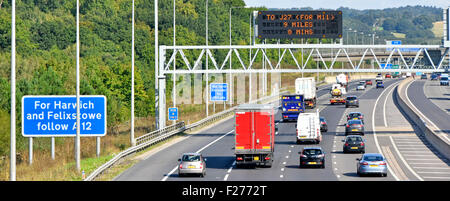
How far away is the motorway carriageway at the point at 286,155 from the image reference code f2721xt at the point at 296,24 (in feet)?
29.1

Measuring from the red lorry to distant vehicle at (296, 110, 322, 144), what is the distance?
15.2m

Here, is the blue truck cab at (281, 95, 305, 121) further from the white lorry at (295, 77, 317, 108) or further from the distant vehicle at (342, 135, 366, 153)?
the distant vehicle at (342, 135, 366, 153)

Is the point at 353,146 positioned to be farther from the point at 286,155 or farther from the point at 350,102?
the point at 350,102

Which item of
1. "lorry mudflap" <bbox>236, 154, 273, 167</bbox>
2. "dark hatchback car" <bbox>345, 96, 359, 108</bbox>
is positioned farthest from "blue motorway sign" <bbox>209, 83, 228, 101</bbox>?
"lorry mudflap" <bbox>236, 154, 273, 167</bbox>

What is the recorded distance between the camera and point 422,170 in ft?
155

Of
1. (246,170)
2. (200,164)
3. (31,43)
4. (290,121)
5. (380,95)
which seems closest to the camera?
(200,164)

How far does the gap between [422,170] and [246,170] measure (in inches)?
403

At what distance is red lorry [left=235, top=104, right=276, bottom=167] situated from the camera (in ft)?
154

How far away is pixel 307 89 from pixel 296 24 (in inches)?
1364

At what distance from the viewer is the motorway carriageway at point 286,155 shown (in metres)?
42.8
